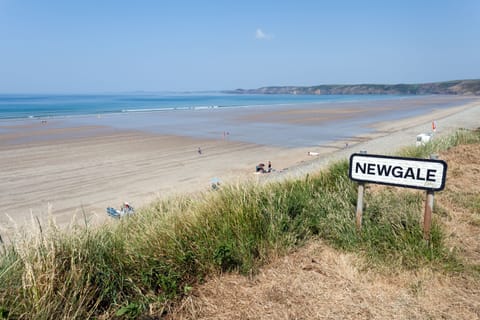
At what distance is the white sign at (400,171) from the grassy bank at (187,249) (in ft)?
1.37

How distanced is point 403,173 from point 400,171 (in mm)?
34

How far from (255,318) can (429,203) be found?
2.01 meters

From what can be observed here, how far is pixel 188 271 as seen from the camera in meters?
3.16

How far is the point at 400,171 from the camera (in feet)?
12.0

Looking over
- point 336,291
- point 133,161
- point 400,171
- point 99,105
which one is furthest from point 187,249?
point 99,105

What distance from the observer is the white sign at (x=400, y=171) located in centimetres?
347

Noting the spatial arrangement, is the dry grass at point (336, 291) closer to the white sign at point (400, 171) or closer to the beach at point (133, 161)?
the white sign at point (400, 171)

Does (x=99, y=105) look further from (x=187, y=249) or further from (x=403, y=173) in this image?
(x=403, y=173)

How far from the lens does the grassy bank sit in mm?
2547

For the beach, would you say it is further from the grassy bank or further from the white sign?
the white sign

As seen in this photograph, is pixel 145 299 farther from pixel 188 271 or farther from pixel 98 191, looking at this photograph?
pixel 98 191

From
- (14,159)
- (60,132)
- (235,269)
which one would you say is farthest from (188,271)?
(60,132)

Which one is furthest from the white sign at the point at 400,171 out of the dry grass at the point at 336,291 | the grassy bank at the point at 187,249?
the dry grass at the point at 336,291

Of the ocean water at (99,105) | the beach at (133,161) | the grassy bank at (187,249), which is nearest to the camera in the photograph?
the grassy bank at (187,249)
